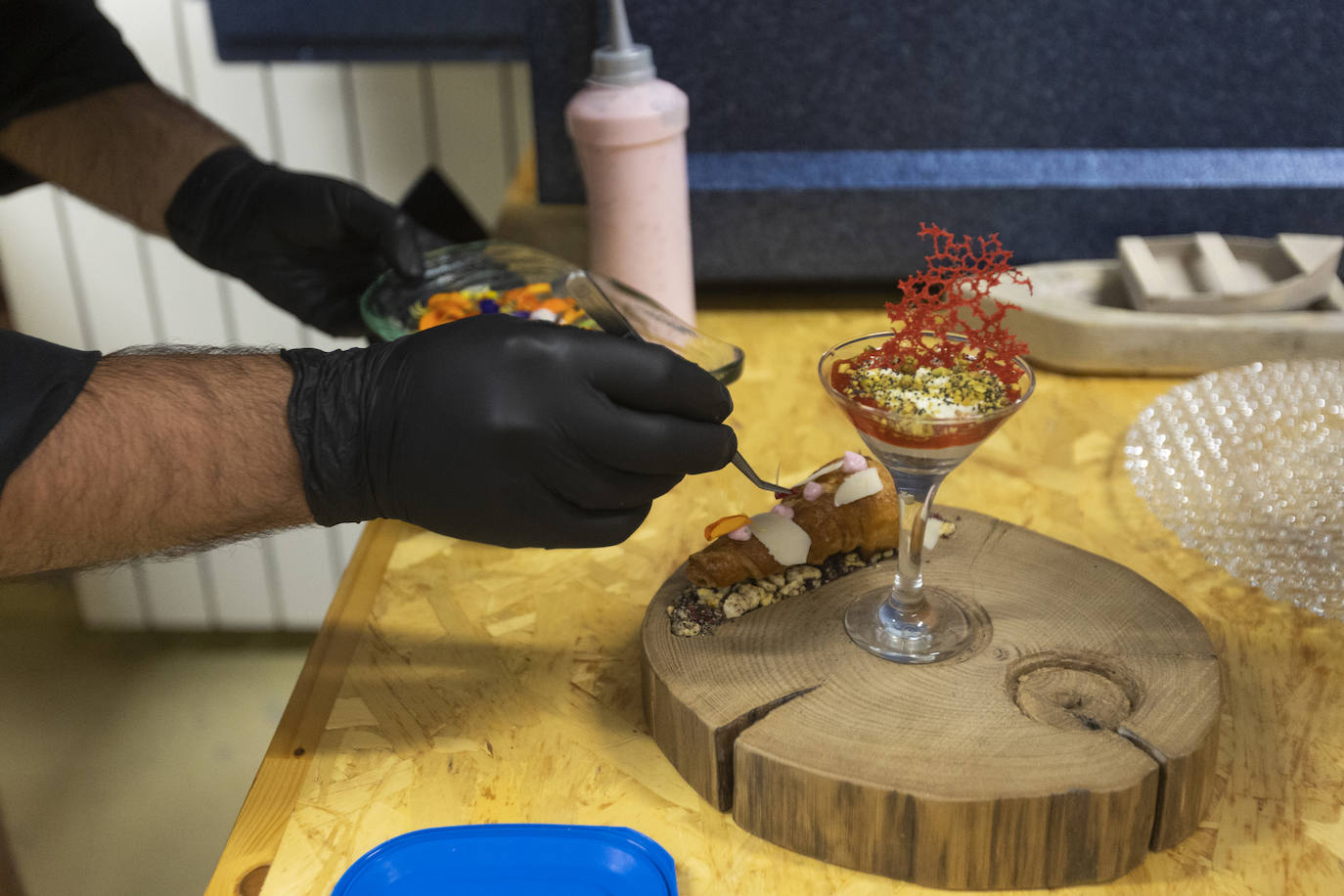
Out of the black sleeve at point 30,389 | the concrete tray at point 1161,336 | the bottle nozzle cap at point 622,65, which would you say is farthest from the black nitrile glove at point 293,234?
the concrete tray at point 1161,336

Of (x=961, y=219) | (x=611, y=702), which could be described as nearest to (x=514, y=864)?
(x=611, y=702)

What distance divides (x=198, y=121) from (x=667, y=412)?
2.89 feet

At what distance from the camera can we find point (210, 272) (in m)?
2.40

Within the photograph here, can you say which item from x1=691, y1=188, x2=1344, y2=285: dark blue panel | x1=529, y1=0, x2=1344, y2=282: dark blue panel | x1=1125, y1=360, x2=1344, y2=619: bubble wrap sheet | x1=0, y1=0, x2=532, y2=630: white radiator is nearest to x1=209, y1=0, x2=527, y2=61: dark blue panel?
x1=0, y1=0, x2=532, y2=630: white radiator

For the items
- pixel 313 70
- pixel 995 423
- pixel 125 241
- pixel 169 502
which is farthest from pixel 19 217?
pixel 995 423

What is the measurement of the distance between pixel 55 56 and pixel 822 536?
1.04m

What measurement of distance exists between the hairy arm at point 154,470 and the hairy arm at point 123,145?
60cm

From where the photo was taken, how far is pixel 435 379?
0.78 metres

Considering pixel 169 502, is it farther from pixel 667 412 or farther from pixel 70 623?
pixel 70 623

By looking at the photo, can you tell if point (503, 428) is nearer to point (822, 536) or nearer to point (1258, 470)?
point (822, 536)

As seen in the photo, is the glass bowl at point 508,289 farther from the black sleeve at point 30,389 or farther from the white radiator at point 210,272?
the white radiator at point 210,272

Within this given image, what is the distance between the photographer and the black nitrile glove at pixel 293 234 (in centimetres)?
128

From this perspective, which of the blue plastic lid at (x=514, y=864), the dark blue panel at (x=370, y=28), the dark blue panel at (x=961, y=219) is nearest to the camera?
the blue plastic lid at (x=514, y=864)

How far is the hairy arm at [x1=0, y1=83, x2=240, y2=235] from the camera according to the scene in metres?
1.35
